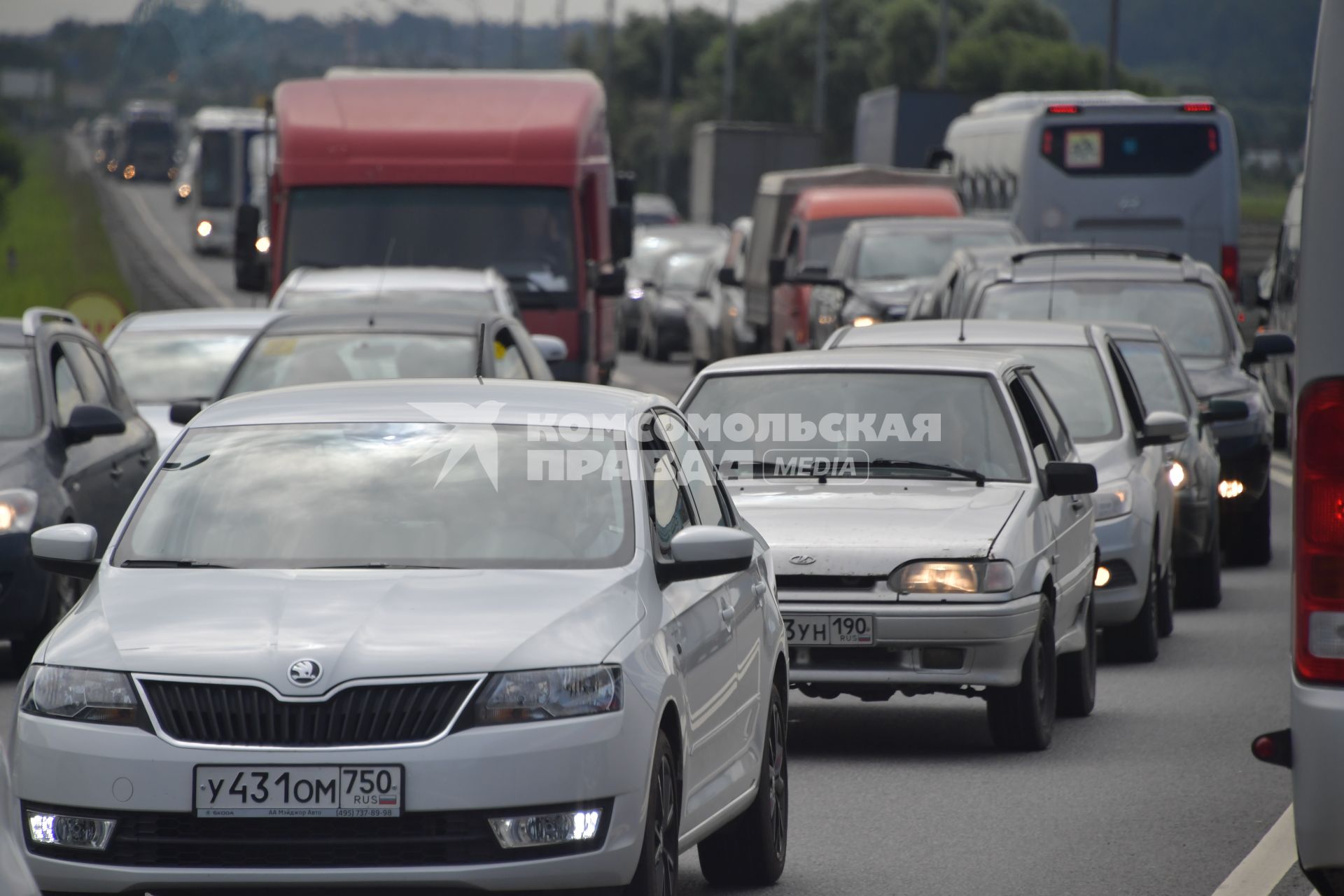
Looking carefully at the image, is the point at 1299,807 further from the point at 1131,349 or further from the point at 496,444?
the point at 1131,349

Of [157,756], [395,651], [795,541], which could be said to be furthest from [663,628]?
[795,541]

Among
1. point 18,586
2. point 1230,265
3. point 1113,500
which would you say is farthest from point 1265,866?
point 1230,265

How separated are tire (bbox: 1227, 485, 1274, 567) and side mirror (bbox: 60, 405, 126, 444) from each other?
8.08 metres

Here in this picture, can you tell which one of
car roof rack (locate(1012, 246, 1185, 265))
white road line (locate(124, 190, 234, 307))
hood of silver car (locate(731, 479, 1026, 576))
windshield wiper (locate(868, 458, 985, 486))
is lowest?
white road line (locate(124, 190, 234, 307))

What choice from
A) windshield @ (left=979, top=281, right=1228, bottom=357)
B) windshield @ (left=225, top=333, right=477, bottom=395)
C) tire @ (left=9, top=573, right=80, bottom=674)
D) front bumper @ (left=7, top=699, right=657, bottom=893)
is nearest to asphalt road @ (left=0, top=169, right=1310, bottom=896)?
tire @ (left=9, top=573, right=80, bottom=674)

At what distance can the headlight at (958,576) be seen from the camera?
939 cm

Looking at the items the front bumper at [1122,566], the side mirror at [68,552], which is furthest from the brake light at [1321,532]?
the front bumper at [1122,566]

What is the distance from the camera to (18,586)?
11.6m

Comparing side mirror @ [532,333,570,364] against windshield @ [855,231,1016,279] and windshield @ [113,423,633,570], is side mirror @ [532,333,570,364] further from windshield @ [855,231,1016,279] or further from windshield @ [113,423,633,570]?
windshield @ [113,423,633,570]

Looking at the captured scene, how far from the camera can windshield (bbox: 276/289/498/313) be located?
55.5 feet

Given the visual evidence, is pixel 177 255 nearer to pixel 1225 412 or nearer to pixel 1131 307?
pixel 1131 307

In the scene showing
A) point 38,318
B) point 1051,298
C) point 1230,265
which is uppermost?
point 38,318

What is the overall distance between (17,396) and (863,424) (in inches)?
176

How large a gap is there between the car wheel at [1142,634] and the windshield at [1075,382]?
35.2 inches
